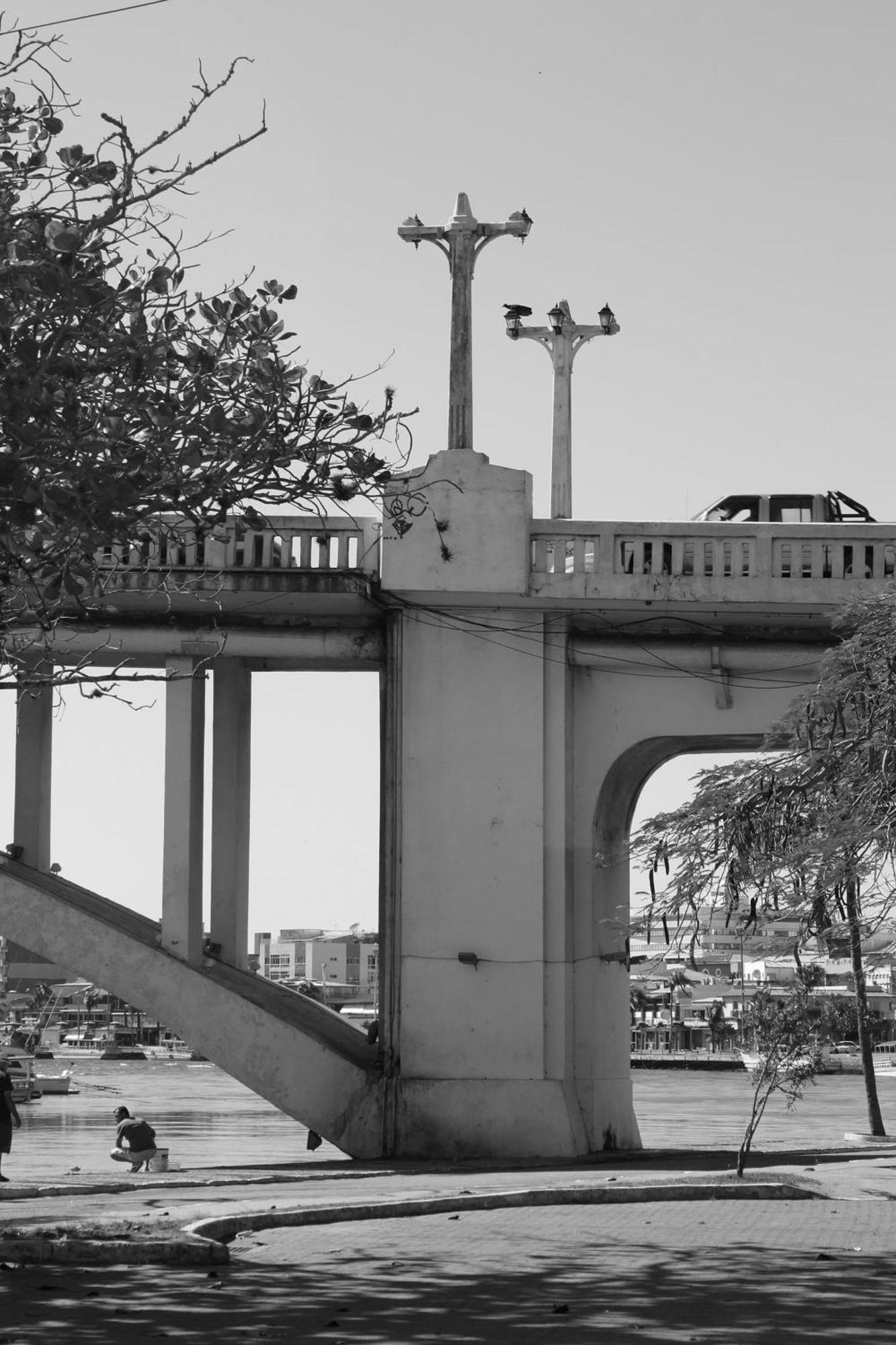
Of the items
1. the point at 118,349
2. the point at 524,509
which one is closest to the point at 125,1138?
the point at 524,509

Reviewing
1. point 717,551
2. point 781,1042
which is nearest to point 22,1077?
point 717,551

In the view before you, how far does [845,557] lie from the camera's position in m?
22.7

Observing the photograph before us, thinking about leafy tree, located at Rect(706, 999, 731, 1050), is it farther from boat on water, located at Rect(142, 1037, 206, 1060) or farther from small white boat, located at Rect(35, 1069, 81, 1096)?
small white boat, located at Rect(35, 1069, 81, 1096)

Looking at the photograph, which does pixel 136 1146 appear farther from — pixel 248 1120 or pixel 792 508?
pixel 248 1120

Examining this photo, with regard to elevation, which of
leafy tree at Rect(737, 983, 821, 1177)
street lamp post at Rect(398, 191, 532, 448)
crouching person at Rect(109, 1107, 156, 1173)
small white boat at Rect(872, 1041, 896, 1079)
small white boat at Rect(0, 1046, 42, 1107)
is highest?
street lamp post at Rect(398, 191, 532, 448)

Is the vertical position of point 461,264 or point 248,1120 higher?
point 461,264

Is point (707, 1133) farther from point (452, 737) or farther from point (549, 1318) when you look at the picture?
point (549, 1318)

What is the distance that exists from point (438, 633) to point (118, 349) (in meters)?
11.7

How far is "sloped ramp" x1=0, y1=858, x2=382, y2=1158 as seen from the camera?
73.6ft

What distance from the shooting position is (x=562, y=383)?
3005 cm

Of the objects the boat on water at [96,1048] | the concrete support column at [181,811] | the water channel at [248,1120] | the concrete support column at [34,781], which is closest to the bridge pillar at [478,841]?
the concrete support column at [181,811]

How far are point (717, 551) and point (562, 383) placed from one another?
8289mm

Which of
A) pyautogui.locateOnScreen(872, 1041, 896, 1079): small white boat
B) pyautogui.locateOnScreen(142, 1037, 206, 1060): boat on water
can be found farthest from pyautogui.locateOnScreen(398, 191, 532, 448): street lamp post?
pyautogui.locateOnScreen(142, 1037, 206, 1060): boat on water

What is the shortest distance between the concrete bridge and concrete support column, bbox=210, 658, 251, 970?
2.66 meters
